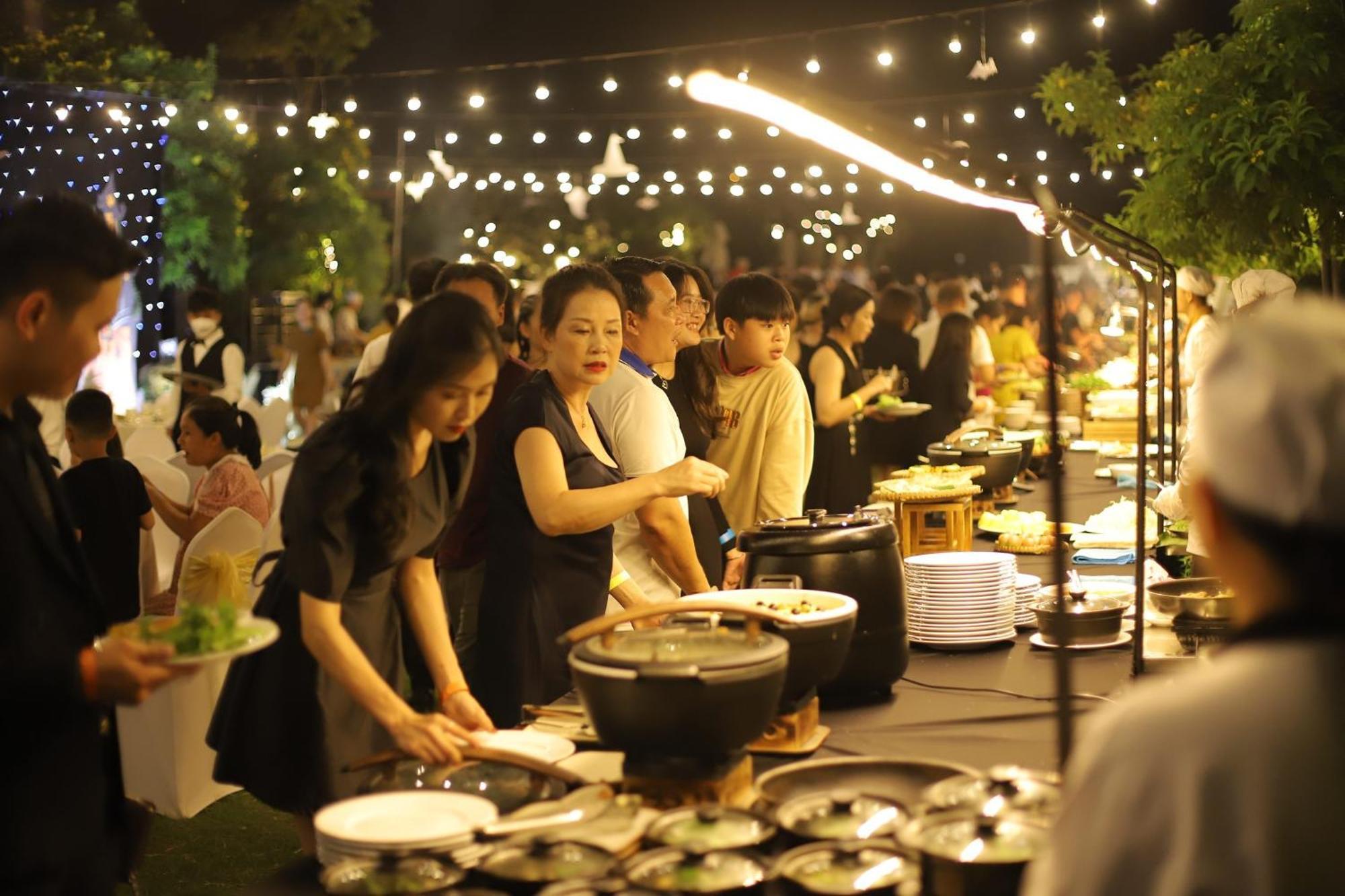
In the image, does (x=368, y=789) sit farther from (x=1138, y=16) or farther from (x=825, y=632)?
(x=1138, y=16)

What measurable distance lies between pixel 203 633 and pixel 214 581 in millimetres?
2574

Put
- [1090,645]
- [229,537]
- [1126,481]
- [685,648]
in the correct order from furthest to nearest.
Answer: [1126,481]
[229,537]
[1090,645]
[685,648]

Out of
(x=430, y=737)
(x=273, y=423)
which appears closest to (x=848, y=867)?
(x=430, y=737)

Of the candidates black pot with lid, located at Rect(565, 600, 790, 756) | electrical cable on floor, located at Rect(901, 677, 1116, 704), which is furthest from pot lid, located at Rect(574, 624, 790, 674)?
electrical cable on floor, located at Rect(901, 677, 1116, 704)

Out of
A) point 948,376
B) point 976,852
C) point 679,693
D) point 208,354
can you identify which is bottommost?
point 976,852

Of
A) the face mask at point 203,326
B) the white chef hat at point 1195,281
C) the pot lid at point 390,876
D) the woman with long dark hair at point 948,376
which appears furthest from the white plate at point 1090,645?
the face mask at point 203,326

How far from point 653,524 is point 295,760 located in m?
1.23

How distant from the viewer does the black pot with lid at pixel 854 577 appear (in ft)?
9.20

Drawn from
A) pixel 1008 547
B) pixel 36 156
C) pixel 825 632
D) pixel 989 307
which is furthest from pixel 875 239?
pixel 825 632

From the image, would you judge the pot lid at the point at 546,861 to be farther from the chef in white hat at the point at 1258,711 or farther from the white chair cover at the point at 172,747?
the white chair cover at the point at 172,747

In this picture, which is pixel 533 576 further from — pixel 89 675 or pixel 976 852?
pixel 976 852

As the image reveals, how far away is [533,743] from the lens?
232 centimetres

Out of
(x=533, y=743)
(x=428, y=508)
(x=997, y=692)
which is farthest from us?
(x=997, y=692)

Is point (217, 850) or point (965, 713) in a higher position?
point (965, 713)
